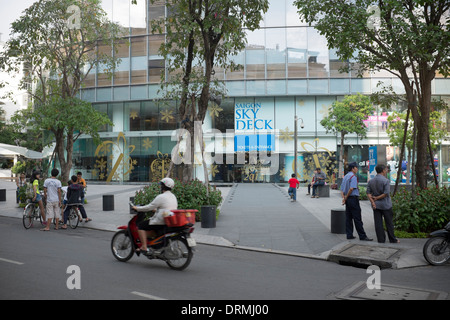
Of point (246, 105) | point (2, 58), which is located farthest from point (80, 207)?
point (246, 105)

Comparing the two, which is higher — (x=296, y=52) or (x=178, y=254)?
(x=296, y=52)

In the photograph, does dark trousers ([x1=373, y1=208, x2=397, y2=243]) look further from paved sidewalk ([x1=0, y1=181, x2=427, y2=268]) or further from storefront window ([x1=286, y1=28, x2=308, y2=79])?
storefront window ([x1=286, y1=28, x2=308, y2=79])

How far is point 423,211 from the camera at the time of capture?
10273 millimetres

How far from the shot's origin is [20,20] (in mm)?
16891

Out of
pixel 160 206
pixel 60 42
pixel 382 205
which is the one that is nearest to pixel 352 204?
pixel 382 205

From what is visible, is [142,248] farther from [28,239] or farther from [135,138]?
[135,138]

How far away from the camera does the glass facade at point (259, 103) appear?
34812mm

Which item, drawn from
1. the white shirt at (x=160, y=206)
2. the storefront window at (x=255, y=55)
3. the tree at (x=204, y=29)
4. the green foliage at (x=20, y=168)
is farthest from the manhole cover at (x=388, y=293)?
the green foliage at (x=20, y=168)

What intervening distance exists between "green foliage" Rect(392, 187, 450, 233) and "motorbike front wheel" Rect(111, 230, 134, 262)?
6.98 metres

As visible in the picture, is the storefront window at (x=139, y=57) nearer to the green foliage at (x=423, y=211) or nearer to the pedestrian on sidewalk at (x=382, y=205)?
the green foliage at (x=423, y=211)

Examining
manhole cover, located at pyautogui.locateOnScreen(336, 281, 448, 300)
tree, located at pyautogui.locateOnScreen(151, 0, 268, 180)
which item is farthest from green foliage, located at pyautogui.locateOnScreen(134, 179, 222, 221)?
manhole cover, located at pyautogui.locateOnScreen(336, 281, 448, 300)

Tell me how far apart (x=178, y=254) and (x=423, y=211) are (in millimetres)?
6639

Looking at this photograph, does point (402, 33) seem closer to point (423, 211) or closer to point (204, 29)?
point (423, 211)

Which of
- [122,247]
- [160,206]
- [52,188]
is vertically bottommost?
[122,247]
